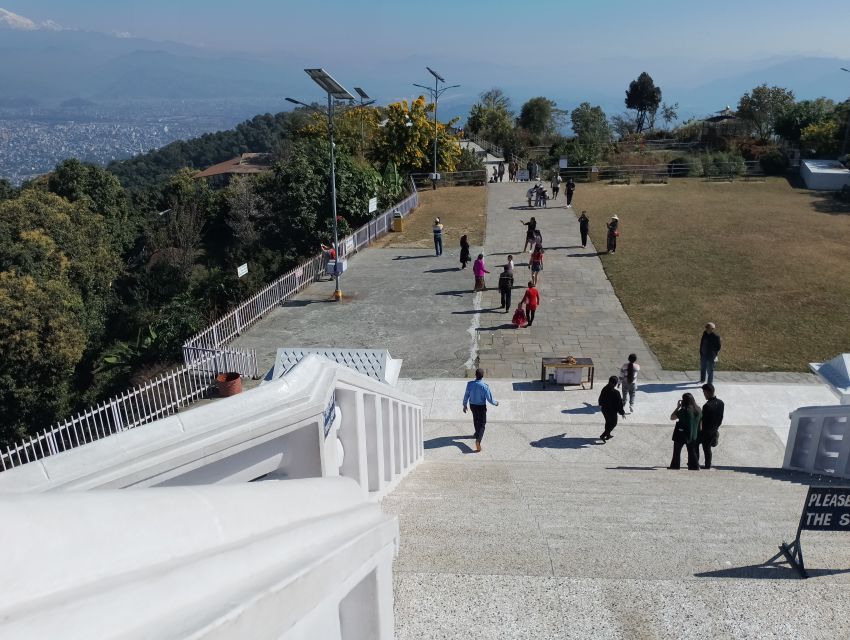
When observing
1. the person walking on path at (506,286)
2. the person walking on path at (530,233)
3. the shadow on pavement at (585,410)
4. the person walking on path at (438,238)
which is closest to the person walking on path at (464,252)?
the person walking on path at (438,238)

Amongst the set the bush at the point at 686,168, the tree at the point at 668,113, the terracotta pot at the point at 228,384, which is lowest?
the terracotta pot at the point at 228,384

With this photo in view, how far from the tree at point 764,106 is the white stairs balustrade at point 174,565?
159 feet

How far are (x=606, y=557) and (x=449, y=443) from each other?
522 cm

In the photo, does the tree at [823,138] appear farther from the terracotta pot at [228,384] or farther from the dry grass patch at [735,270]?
the terracotta pot at [228,384]

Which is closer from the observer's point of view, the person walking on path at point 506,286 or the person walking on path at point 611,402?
the person walking on path at point 611,402

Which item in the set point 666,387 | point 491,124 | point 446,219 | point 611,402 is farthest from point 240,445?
point 491,124

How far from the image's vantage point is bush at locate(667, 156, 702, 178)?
33.6 metres

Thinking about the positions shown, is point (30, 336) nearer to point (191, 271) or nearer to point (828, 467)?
point (191, 271)

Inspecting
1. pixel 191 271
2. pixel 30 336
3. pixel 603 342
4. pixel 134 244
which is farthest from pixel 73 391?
pixel 134 244

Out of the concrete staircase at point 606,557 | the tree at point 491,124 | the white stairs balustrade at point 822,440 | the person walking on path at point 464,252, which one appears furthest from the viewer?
the tree at point 491,124

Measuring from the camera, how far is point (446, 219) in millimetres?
26625

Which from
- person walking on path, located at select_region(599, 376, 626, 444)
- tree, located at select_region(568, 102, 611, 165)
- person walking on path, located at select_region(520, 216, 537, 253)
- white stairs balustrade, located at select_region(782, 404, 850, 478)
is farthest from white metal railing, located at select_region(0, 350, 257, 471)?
tree, located at select_region(568, 102, 611, 165)

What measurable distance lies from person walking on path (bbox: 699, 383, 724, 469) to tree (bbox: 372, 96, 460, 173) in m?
26.4

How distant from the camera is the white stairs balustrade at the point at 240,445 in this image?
2506mm
